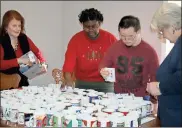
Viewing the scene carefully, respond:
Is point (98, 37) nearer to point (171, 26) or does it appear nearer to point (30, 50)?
point (30, 50)

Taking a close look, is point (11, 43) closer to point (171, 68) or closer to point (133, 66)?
point (133, 66)

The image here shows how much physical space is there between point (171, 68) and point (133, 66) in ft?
2.00

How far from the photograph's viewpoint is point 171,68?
105cm

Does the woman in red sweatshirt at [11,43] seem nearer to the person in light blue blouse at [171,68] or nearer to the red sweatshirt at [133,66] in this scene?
the red sweatshirt at [133,66]

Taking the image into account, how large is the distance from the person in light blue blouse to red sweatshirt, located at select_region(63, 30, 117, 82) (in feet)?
2.13

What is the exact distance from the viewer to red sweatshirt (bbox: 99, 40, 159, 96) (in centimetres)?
165

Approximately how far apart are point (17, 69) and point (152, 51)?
2.55ft

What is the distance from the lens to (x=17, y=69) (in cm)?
146

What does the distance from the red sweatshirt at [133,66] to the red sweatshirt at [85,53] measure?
0.08m

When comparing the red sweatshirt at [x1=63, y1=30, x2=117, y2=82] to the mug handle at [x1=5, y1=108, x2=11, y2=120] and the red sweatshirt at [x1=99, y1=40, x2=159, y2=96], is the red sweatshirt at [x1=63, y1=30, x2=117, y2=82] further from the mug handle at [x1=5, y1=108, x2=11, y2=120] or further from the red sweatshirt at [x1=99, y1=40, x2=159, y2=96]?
the mug handle at [x1=5, y1=108, x2=11, y2=120]

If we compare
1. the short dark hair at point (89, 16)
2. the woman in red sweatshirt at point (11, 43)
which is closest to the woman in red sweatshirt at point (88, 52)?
the short dark hair at point (89, 16)

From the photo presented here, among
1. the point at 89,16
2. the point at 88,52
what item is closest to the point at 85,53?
the point at 88,52

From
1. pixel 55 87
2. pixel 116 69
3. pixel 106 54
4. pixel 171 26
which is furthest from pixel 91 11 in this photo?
pixel 171 26

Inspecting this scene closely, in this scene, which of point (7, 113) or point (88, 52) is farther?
point (88, 52)
